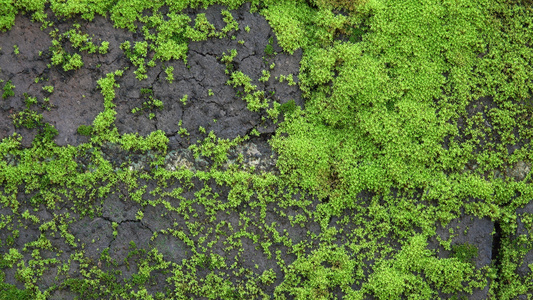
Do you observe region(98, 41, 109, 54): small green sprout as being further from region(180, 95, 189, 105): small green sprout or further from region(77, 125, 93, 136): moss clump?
→ region(180, 95, 189, 105): small green sprout

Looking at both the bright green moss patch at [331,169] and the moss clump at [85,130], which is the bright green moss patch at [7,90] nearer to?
the bright green moss patch at [331,169]

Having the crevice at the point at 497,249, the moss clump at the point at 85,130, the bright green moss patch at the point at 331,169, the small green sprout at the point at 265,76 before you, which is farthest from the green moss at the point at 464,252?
the moss clump at the point at 85,130

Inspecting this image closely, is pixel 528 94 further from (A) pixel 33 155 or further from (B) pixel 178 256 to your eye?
(A) pixel 33 155

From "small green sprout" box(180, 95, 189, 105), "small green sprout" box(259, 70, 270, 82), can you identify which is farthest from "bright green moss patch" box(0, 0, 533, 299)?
"small green sprout" box(259, 70, 270, 82)

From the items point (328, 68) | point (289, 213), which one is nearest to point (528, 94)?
point (328, 68)

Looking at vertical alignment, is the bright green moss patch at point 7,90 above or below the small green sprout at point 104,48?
below

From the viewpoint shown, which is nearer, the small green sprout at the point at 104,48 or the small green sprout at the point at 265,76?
the small green sprout at the point at 104,48

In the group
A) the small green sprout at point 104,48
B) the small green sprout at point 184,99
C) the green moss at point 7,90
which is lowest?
the green moss at point 7,90

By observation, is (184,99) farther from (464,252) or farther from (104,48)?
(464,252)

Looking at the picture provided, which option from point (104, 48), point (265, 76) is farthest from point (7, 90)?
point (265, 76)

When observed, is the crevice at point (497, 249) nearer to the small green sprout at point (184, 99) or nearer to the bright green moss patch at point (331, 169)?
the bright green moss patch at point (331, 169)

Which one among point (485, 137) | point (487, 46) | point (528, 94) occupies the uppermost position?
point (487, 46)
